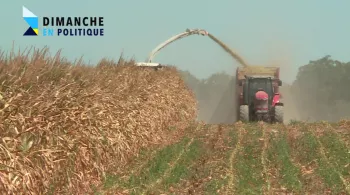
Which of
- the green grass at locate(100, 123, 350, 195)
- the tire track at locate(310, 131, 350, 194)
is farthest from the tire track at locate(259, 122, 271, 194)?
the tire track at locate(310, 131, 350, 194)

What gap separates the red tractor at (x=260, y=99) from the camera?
2111cm

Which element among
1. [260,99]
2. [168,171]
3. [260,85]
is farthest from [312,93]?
[168,171]

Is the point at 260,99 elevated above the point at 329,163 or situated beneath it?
elevated above

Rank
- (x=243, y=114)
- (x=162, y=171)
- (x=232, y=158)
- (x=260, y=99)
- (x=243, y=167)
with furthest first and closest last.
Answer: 1. (x=243, y=114)
2. (x=260, y=99)
3. (x=232, y=158)
4. (x=243, y=167)
5. (x=162, y=171)

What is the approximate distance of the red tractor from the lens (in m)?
21.1

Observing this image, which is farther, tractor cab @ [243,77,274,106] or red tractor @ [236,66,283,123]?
tractor cab @ [243,77,274,106]

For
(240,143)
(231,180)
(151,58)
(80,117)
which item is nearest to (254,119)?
(240,143)

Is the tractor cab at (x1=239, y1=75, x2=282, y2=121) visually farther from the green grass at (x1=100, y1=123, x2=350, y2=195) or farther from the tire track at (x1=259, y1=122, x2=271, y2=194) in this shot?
the green grass at (x1=100, y1=123, x2=350, y2=195)

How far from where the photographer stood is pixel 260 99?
68.9ft

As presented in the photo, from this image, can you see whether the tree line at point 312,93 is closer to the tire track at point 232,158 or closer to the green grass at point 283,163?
the tire track at point 232,158

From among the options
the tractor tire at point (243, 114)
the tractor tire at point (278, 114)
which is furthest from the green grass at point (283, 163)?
the tractor tire at point (278, 114)

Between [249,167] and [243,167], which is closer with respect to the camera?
[243,167]

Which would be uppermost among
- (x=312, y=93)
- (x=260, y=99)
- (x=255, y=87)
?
(x=255, y=87)

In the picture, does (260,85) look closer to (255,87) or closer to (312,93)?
(255,87)
